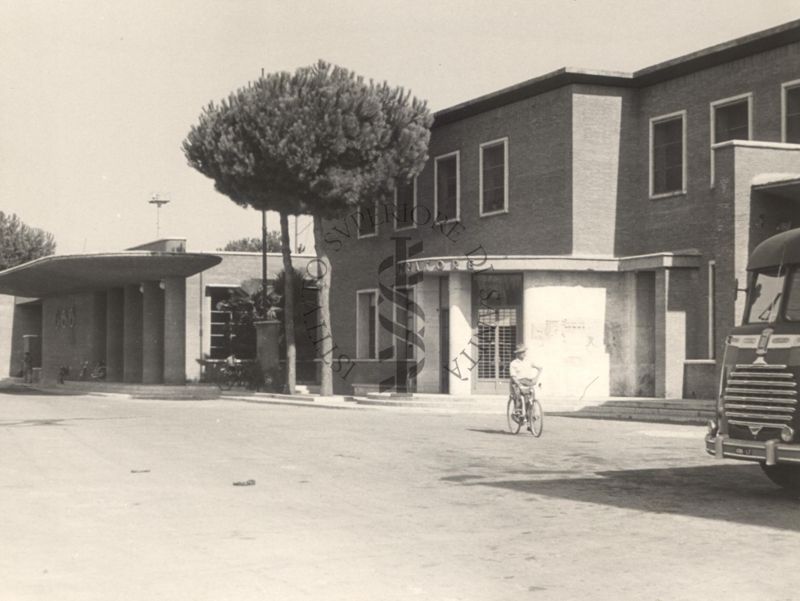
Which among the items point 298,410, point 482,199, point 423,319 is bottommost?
point 298,410

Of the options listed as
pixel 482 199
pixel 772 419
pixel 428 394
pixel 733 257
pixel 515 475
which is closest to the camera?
pixel 772 419

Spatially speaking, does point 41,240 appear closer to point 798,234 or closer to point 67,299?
point 67,299

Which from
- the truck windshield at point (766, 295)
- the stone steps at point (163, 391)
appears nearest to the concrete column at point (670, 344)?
the truck windshield at point (766, 295)

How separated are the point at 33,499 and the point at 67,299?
46244 millimetres

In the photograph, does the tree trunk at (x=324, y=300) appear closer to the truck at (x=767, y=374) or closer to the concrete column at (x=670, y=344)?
the concrete column at (x=670, y=344)

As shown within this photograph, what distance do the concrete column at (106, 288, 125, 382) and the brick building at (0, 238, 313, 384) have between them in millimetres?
43

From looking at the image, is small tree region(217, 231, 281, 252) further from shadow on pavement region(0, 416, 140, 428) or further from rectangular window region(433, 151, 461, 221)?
shadow on pavement region(0, 416, 140, 428)

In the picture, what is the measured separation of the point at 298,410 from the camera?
2942 cm

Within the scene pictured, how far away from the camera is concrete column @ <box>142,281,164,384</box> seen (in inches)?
1737

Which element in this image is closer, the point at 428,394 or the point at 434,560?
the point at 434,560

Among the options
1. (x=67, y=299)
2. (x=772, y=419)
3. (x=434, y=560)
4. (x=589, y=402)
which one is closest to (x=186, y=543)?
(x=434, y=560)

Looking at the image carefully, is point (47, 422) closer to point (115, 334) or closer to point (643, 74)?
point (643, 74)

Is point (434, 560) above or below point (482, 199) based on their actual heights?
below

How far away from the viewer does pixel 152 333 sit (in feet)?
146
